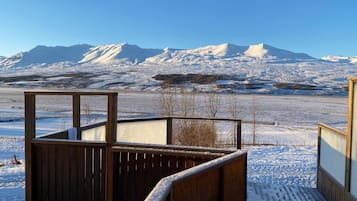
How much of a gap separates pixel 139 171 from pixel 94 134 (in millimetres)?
1536

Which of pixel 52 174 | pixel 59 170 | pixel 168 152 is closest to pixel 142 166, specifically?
pixel 168 152

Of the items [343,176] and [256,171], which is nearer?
[343,176]

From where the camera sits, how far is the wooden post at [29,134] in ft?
17.0

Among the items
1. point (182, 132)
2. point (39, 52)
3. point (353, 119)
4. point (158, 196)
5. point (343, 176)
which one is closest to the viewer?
point (158, 196)

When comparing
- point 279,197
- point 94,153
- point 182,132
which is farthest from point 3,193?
point 182,132

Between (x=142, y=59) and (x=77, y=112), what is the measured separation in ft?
550

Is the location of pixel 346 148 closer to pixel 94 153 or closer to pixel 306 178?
pixel 306 178

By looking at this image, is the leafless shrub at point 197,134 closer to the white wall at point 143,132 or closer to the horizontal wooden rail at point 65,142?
the white wall at point 143,132

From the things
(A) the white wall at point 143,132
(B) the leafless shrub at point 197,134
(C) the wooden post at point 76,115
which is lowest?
(B) the leafless shrub at point 197,134

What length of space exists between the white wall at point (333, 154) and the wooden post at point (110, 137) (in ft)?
10.6

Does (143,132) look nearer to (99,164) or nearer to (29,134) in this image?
(99,164)

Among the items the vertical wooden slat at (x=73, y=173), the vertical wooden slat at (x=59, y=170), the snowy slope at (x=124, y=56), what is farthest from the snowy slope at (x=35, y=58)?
the vertical wooden slat at (x=73, y=173)

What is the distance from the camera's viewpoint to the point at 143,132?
6.90 m

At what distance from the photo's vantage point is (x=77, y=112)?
5.95 metres
